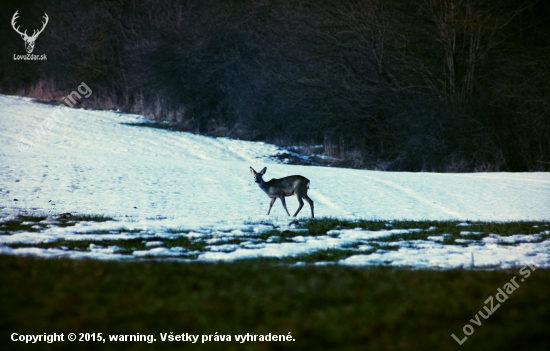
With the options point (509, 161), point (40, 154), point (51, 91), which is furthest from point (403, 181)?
point (51, 91)

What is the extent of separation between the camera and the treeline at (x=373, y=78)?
95.5 ft

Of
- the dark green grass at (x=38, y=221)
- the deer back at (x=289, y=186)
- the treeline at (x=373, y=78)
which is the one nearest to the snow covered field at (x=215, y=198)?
the dark green grass at (x=38, y=221)

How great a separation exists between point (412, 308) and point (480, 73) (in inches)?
1028

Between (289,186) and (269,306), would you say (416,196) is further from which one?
(269,306)

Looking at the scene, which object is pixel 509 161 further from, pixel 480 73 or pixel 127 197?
pixel 127 197

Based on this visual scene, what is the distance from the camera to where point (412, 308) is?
614cm

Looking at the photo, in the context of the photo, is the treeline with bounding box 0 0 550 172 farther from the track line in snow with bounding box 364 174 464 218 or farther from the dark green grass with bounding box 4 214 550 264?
the dark green grass with bounding box 4 214 550 264

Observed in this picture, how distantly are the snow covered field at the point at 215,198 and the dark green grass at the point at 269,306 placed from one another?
3.14 m

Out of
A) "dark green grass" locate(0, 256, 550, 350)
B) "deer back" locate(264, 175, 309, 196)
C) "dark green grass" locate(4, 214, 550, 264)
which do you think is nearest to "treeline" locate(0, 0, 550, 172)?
"dark green grass" locate(4, 214, 550, 264)

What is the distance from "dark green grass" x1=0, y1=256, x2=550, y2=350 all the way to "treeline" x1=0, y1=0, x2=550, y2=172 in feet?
73.8

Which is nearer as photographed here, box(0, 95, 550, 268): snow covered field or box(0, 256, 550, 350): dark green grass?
box(0, 256, 550, 350): dark green grass

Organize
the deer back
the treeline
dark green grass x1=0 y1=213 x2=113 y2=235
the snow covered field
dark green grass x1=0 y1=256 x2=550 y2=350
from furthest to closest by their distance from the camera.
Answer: the treeline, the deer back, dark green grass x1=0 y1=213 x2=113 y2=235, the snow covered field, dark green grass x1=0 y1=256 x2=550 y2=350

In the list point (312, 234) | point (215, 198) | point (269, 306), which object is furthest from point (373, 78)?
point (269, 306)

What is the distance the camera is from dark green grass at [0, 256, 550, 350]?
5383 mm
